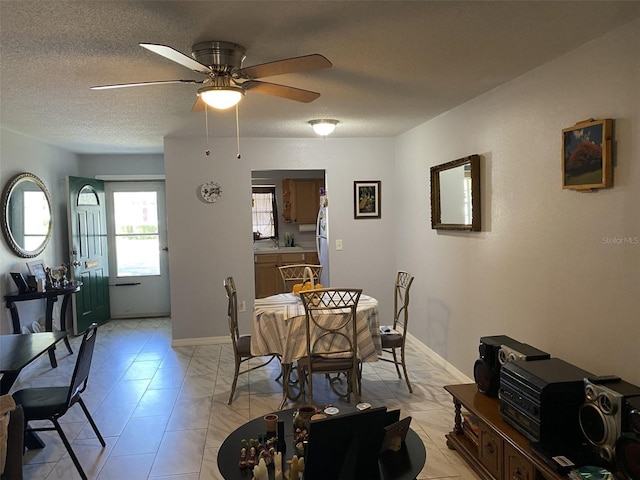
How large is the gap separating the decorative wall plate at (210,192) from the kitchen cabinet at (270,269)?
6.21ft

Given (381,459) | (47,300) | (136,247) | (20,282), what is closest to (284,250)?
(136,247)

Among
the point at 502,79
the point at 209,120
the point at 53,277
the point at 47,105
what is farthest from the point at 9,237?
the point at 502,79

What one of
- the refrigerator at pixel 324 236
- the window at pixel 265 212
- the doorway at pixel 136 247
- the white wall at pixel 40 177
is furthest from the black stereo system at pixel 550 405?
the window at pixel 265 212

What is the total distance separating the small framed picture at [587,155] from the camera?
228 centimetres

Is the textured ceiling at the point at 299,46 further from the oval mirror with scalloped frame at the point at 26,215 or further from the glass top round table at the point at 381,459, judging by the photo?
the glass top round table at the point at 381,459

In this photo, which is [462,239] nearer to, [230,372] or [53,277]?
[230,372]

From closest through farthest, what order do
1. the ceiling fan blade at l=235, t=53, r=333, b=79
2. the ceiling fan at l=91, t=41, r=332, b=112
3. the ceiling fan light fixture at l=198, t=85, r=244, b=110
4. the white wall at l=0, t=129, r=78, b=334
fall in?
the ceiling fan blade at l=235, t=53, r=333, b=79 < the ceiling fan at l=91, t=41, r=332, b=112 < the ceiling fan light fixture at l=198, t=85, r=244, b=110 < the white wall at l=0, t=129, r=78, b=334

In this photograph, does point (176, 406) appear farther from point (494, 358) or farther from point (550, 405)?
point (550, 405)

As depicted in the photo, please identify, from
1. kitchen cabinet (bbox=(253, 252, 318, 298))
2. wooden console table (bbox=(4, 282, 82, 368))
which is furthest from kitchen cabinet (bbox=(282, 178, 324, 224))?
wooden console table (bbox=(4, 282, 82, 368))

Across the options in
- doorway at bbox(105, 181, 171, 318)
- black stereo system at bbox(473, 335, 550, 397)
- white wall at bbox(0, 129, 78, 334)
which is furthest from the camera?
doorway at bbox(105, 181, 171, 318)

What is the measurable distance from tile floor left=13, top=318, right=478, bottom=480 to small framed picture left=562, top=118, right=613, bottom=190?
1.70 meters

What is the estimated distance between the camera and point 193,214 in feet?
17.1

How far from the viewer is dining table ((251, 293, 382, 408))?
132 inches

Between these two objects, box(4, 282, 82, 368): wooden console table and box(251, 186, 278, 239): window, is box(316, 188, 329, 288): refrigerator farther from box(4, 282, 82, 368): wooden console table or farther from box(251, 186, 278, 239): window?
box(4, 282, 82, 368): wooden console table
